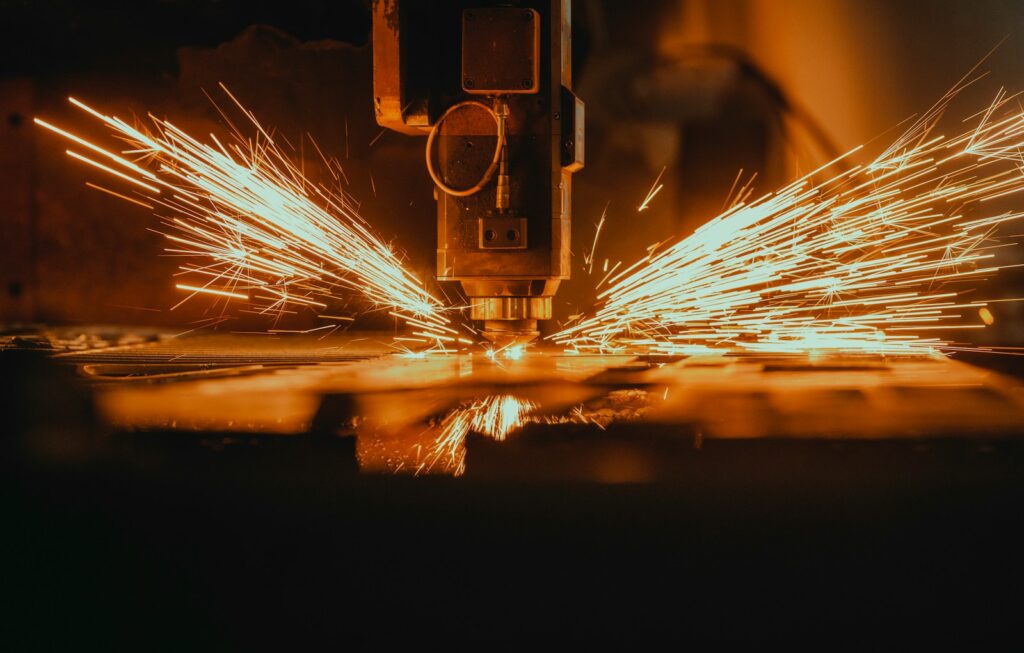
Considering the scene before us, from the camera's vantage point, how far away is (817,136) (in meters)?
1.94

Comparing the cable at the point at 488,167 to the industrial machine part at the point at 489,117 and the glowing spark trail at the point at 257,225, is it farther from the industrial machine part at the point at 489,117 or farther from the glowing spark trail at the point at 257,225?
the glowing spark trail at the point at 257,225

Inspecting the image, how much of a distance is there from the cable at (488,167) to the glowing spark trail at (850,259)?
0.65 meters

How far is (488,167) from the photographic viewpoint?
49.0 inches

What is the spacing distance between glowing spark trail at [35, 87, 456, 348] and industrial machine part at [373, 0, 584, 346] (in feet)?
2.08

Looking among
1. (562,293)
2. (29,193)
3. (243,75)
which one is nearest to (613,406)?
(562,293)

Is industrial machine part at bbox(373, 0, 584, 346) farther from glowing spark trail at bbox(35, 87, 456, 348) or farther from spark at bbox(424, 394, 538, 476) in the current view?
glowing spark trail at bbox(35, 87, 456, 348)

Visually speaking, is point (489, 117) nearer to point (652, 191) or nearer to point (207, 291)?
point (652, 191)

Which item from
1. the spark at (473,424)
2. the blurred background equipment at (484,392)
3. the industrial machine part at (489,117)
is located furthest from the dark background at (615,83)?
the spark at (473,424)

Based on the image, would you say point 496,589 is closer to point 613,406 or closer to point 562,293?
point 613,406

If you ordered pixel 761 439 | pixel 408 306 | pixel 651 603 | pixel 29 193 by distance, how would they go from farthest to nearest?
1. pixel 29 193
2. pixel 408 306
3. pixel 761 439
4. pixel 651 603

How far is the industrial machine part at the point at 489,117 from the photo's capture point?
122cm

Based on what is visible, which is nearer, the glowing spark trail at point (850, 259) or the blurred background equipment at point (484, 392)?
the blurred background equipment at point (484, 392)

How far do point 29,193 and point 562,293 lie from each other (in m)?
1.48

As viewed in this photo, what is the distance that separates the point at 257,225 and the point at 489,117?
0.87m
